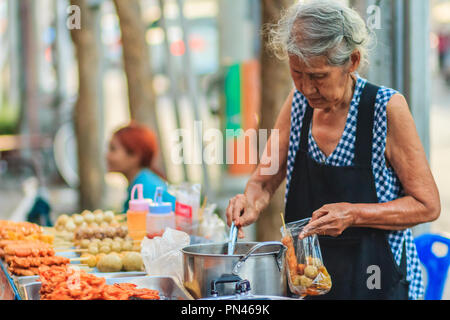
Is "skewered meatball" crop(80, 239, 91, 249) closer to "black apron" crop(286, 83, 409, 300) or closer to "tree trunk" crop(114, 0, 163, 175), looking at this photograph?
"black apron" crop(286, 83, 409, 300)

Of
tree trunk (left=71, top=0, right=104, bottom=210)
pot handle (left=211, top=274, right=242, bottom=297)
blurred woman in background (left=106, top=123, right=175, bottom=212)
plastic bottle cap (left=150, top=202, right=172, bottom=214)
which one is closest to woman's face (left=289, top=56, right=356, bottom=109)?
pot handle (left=211, top=274, right=242, bottom=297)

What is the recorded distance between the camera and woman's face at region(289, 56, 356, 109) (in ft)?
7.80

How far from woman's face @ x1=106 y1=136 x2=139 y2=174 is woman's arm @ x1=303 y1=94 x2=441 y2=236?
2.78 m

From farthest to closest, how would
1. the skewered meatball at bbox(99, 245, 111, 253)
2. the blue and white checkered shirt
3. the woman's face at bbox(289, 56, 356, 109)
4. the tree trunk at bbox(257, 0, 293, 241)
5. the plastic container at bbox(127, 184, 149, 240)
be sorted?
the tree trunk at bbox(257, 0, 293, 241)
the plastic container at bbox(127, 184, 149, 240)
the skewered meatball at bbox(99, 245, 111, 253)
the blue and white checkered shirt
the woman's face at bbox(289, 56, 356, 109)

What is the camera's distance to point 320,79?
2420 mm

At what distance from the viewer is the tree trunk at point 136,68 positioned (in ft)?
24.9

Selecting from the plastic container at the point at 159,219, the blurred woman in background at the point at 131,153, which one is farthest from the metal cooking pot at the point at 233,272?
the blurred woman in background at the point at 131,153

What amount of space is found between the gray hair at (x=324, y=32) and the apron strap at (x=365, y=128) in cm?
19

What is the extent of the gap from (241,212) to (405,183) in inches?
25.6

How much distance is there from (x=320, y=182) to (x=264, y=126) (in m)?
2.15

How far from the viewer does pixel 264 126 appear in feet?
15.6

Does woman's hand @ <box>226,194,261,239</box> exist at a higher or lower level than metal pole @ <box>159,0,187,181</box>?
lower

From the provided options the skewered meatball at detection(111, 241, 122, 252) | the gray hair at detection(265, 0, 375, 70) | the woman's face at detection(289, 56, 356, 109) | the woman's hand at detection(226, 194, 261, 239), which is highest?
the gray hair at detection(265, 0, 375, 70)
